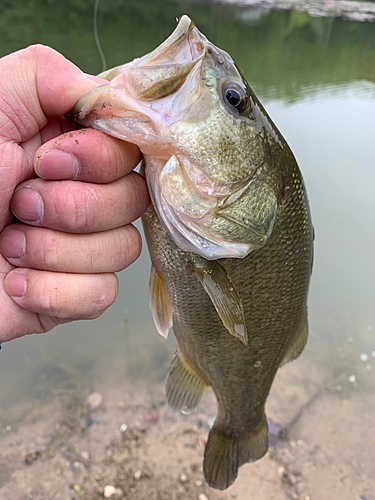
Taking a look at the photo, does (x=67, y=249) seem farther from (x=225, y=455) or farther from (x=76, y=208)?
(x=225, y=455)

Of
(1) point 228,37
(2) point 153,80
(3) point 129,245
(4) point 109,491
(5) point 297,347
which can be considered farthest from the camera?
(1) point 228,37

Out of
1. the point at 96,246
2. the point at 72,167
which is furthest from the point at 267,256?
the point at 72,167

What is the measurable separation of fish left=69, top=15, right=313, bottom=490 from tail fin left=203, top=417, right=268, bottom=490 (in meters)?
0.41

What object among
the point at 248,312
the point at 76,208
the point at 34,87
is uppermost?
the point at 34,87

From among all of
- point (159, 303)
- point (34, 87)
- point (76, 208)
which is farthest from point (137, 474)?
point (34, 87)

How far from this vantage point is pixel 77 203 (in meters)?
0.96

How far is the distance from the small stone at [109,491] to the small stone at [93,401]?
0.55m

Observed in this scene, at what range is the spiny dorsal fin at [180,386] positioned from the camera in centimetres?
181

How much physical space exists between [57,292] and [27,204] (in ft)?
0.91

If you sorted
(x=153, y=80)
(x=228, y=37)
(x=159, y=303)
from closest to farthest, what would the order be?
(x=153, y=80) < (x=159, y=303) < (x=228, y=37)

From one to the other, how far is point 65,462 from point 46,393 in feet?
1.83

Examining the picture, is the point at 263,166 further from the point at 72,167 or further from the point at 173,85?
the point at 72,167

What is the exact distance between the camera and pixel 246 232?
3.56ft

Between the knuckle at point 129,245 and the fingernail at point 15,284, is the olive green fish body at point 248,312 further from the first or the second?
the fingernail at point 15,284
